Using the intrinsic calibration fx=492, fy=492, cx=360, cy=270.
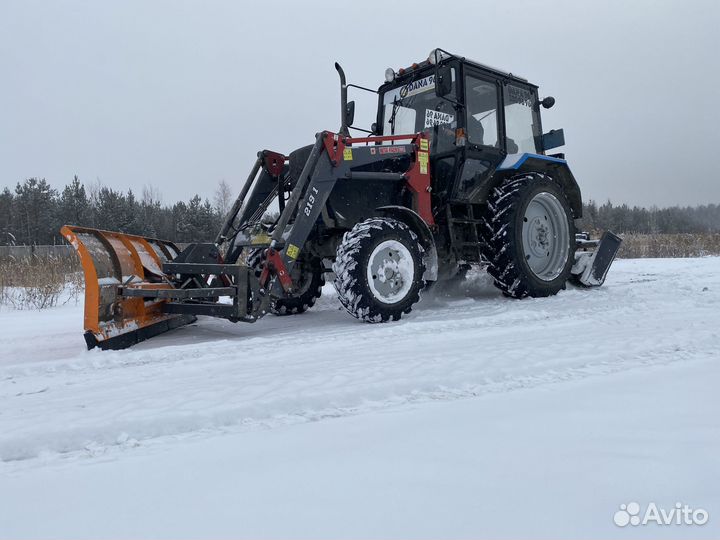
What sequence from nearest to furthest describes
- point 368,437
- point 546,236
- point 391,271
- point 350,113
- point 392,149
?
point 368,437 < point 391,271 < point 392,149 < point 350,113 < point 546,236

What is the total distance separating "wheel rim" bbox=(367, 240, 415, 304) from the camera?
4.55 meters

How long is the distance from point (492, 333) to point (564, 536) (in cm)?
263

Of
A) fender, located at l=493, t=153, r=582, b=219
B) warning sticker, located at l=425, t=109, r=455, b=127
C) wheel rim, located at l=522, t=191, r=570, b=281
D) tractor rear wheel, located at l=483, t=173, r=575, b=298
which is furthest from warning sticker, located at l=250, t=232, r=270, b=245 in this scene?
wheel rim, located at l=522, t=191, r=570, b=281

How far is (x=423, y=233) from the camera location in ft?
16.9

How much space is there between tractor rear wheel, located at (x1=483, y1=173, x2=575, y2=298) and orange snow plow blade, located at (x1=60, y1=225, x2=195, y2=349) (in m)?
3.42

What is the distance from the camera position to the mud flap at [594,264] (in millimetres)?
6648

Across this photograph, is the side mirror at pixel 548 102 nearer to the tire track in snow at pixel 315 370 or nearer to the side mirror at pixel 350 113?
the side mirror at pixel 350 113

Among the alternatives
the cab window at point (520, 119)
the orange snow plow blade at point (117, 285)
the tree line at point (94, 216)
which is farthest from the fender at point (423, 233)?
the tree line at point (94, 216)

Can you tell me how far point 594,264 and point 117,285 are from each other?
5.79m

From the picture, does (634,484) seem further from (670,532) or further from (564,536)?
(564,536)

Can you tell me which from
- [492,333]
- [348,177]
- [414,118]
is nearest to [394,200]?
[348,177]

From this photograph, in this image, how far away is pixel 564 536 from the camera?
3.66 ft

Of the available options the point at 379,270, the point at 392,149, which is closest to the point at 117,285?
the point at 379,270

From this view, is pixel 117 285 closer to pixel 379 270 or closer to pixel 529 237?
pixel 379 270
